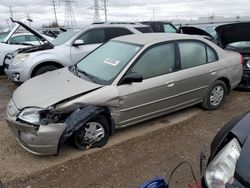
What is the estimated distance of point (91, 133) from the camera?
4.02 meters

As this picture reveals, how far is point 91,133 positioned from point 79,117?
13.8 inches

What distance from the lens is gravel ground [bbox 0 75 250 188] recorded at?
11.3ft

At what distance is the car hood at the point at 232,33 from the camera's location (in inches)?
280

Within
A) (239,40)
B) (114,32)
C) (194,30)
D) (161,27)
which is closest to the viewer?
(239,40)

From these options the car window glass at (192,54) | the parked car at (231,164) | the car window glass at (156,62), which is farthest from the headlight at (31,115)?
the car window glass at (192,54)

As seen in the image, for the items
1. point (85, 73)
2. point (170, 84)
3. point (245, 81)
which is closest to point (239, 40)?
point (245, 81)

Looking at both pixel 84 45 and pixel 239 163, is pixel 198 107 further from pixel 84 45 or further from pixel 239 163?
pixel 239 163

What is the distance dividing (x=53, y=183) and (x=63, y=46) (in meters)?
4.81

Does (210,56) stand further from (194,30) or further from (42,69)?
(42,69)

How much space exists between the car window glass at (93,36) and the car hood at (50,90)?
329 cm

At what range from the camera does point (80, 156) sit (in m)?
3.94

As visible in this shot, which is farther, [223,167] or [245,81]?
[245,81]

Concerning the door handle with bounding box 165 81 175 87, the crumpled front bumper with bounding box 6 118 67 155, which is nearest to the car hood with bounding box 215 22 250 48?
the door handle with bounding box 165 81 175 87

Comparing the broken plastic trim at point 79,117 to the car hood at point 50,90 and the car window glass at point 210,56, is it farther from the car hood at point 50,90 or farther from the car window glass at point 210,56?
the car window glass at point 210,56
